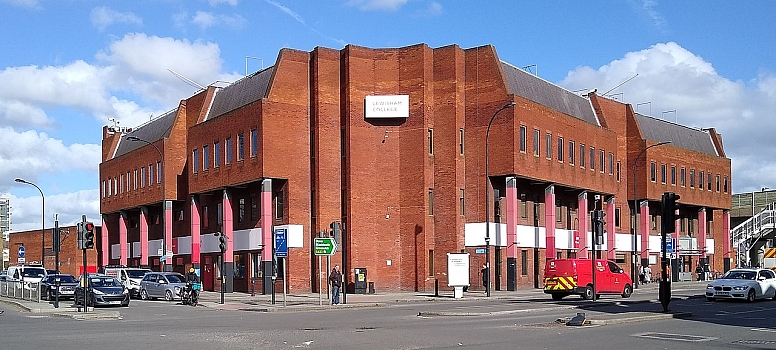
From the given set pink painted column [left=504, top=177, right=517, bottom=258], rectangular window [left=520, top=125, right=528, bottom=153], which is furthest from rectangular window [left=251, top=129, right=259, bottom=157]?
rectangular window [left=520, top=125, right=528, bottom=153]

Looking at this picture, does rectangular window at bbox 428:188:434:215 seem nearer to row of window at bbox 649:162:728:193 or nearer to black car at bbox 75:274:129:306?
black car at bbox 75:274:129:306

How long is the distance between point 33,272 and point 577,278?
31090 mm

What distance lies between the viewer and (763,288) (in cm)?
3809

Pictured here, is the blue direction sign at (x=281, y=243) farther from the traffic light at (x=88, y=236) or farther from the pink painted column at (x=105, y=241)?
the pink painted column at (x=105, y=241)

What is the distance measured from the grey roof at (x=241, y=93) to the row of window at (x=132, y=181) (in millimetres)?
8705

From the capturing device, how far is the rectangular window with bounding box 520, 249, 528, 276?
186ft

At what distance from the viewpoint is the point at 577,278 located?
3888cm

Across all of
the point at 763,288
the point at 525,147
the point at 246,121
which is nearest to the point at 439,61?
the point at 525,147

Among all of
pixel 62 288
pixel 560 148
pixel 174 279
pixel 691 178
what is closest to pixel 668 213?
pixel 174 279

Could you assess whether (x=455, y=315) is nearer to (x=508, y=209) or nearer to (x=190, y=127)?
(x=508, y=209)

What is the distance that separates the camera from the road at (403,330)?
1891 centimetres

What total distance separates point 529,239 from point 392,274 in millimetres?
10282

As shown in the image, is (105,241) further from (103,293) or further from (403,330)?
(403,330)

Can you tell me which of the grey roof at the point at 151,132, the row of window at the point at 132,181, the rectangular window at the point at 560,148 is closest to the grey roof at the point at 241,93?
the grey roof at the point at 151,132
